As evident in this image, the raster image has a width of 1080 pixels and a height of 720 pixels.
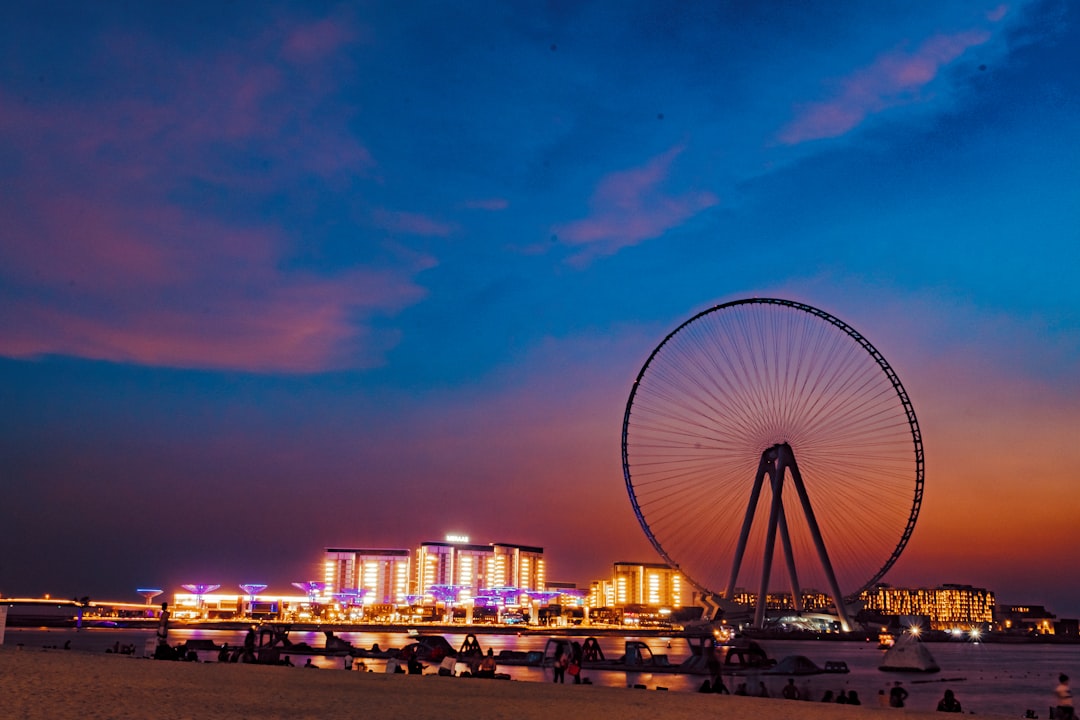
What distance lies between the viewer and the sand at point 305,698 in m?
21.1

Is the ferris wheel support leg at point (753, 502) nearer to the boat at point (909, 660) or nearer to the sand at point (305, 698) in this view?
the boat at point (909, 660)

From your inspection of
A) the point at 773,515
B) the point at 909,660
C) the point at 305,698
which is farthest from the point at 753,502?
the point at 305,698

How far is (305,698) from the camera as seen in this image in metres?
26.1

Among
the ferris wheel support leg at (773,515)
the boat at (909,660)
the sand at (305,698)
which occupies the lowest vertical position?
the boat at (909,660)

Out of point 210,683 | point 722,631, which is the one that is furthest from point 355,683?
point 722,631

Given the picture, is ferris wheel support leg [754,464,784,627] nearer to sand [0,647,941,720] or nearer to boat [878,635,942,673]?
boat [878,635,942,673]

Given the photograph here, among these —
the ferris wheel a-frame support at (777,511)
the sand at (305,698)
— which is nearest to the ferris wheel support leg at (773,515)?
the ferris wheel a-frame support at (777,511)

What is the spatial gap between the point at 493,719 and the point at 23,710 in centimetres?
965

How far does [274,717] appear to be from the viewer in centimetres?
2084

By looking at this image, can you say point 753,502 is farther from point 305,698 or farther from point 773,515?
point 305,698

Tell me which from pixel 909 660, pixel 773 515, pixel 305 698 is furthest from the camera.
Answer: pixel 773 515

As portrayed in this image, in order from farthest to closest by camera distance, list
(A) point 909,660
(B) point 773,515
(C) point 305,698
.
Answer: (B) point 773,515
(A) point 909,660
(C) point 305,698

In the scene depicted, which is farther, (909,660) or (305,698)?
(909,660)

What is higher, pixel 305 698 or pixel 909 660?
pixel 305 698
